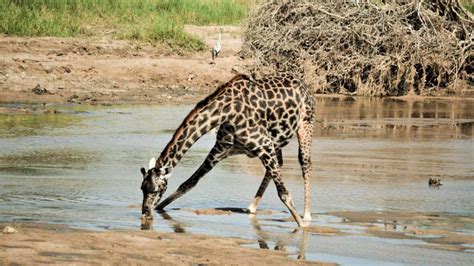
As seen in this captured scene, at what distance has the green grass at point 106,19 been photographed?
81.6 feet

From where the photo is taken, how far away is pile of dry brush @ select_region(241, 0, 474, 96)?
77.8 ft

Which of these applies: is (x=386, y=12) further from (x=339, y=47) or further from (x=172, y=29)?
(x=172, y=29)

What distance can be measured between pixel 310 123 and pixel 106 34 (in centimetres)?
1503

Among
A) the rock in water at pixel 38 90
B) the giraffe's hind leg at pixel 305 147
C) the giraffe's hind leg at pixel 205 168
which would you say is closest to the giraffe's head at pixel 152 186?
the giraffe's hind leg at pixel 205 168

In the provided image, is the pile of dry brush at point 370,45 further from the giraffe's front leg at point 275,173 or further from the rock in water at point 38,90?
the giraffe's front leg at point 275,173

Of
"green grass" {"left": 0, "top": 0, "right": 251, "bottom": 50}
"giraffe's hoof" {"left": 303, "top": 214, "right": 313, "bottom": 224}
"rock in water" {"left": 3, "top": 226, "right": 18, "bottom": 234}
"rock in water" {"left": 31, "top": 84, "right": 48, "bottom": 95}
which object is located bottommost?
"rock in water" {"left": 31, "top": 84, "right": 48, "bottom": 95}

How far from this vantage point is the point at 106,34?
2558 centimetres

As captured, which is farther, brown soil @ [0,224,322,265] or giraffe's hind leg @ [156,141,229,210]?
giraffe's hind leg @ [156,141,229,210]

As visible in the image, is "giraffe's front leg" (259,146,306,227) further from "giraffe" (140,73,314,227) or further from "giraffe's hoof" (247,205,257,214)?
"giraffe's hoof" (247,205,257,214)

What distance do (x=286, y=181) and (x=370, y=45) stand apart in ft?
37.6

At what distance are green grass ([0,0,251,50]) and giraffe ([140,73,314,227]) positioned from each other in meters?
14.4

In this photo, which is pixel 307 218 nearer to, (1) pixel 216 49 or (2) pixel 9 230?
(2) pixel 9 230

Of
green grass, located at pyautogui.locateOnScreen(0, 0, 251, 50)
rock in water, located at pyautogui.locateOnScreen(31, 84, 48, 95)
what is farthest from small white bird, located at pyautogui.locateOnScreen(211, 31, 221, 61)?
rock in water, located at pyautogui.locateOnScreen(31, 84, 48, 95)

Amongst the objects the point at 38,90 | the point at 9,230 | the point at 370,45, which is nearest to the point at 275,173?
the point at 9,230
